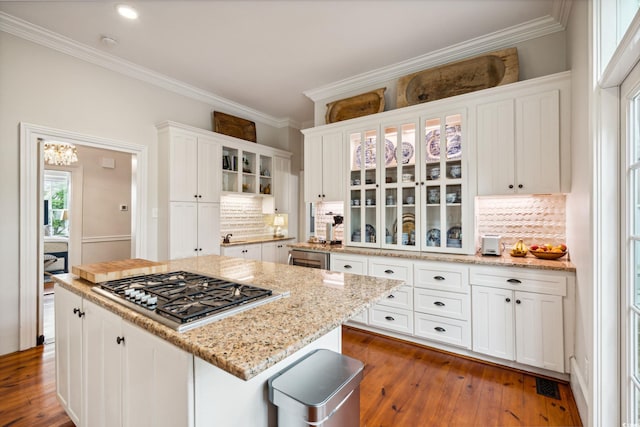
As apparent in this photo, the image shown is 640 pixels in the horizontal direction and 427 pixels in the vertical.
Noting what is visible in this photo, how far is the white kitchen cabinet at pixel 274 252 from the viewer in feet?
15.4

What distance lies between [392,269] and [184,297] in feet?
7.32

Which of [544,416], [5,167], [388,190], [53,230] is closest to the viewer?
[544,416]

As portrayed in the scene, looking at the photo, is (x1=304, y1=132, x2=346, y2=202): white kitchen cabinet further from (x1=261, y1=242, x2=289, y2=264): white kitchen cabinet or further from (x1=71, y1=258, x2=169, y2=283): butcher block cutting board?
(x1=71, y1=258, x2=169, y2=283): butcher block cutting board

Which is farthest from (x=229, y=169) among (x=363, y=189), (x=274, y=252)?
(x=363, y=189)

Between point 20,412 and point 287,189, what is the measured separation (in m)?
4.14

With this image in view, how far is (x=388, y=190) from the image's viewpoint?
132 inches

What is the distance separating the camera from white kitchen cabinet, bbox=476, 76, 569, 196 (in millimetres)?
2434

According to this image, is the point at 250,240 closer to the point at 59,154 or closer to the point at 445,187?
the point at 445,187

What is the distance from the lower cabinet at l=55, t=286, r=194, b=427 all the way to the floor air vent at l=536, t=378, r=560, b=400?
249 cm

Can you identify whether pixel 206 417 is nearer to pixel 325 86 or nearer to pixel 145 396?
pixel 145 396

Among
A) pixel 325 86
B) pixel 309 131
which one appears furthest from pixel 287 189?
pixel 325 86

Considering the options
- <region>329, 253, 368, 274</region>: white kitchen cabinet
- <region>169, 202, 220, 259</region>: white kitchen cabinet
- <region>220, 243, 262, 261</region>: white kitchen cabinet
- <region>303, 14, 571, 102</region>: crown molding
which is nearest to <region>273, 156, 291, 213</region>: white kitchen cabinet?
<region>220, 243, 262, 261</region>: white kitchen cabinet

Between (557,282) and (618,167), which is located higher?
(618,167)

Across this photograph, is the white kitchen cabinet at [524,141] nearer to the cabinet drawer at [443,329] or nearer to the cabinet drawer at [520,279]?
the cabinet drawer at [520,279]
